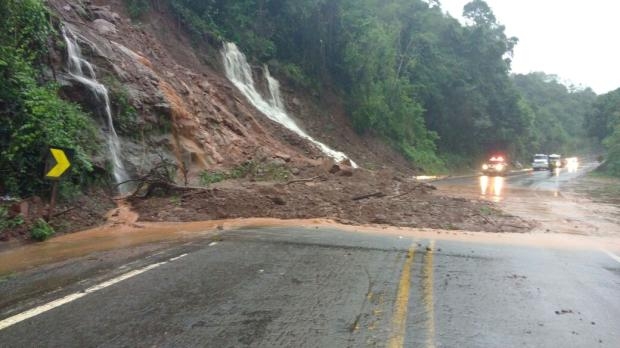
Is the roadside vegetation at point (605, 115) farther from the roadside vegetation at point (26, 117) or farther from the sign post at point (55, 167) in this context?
the sign post at point (55, 167)

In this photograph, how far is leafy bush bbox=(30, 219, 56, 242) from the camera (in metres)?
8.57

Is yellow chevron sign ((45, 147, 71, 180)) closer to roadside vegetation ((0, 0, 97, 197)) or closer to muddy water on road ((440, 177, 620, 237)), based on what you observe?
roadside vegetation ((0, 0, 97, 197))

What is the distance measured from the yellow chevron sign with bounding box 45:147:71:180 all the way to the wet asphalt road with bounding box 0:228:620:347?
353 centimetres

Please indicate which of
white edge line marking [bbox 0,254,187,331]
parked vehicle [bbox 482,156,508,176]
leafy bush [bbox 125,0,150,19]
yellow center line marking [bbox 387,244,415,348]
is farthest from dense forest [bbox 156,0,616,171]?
yellow center line marking [bbox 387,244,415,348]

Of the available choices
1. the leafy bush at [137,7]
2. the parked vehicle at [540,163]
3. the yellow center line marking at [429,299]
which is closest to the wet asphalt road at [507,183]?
the yellow center line marking at [429,299]

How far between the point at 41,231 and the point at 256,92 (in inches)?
824

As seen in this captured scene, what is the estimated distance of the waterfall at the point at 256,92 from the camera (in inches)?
1062

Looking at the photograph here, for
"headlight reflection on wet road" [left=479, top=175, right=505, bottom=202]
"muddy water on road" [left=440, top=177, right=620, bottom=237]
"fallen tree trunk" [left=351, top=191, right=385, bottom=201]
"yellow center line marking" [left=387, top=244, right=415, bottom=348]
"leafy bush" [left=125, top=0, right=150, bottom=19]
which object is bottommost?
"yellow center line marking" [left=387, top=244, right=415, bottom=348]

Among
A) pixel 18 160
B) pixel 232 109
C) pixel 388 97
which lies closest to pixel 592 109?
pixel 388 97

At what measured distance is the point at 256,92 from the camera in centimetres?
2866

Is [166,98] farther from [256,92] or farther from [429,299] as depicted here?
[429,299]

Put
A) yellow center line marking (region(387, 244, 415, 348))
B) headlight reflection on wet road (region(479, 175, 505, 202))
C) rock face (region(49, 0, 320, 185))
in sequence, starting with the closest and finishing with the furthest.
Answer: yellow center line marking (region(387, 244, 415, 348)), rock face (region(49, 0, 320, 185)), headlight reflection on wet road (region(479, 175, 505, 202))

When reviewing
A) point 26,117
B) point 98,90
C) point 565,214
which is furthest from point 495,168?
point 26,117

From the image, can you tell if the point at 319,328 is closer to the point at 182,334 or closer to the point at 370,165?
the point at 182,334
